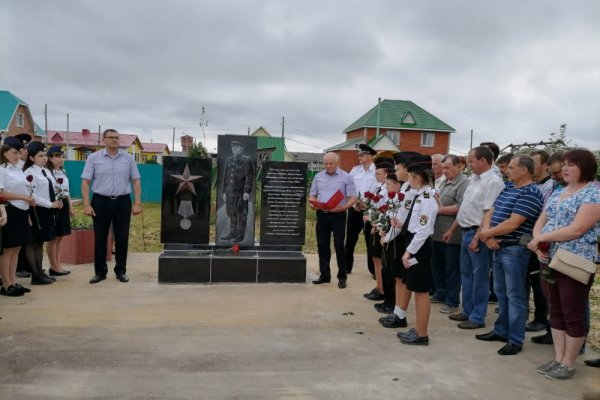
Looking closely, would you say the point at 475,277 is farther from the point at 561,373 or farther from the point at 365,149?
the point at 365,149

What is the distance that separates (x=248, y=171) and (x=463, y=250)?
3018 mm

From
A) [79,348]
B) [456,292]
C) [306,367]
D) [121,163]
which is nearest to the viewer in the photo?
[306,367]

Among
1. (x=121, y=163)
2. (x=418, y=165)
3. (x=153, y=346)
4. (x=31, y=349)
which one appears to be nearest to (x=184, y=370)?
(x=153, y=346)

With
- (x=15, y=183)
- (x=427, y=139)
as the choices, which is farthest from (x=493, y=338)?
(x=427, y=139)

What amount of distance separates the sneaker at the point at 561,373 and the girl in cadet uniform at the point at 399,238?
4.12ft

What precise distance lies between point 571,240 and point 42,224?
5.30m

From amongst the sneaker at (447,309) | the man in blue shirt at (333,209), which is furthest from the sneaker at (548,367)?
the man in blue shirt at (333,209)

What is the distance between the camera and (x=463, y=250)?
444cm

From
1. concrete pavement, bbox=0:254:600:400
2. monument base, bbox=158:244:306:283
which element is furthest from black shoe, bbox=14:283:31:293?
monument base, bbox=158:244:306:283

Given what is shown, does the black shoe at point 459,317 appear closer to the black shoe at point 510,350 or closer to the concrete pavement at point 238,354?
the concrete pavement at point 238,354

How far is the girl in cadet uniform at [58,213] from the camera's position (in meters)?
5.76

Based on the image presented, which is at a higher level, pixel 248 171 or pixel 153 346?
pixel 248 171

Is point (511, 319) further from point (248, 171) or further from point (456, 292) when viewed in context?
point (248, 171)

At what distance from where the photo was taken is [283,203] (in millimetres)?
6289
